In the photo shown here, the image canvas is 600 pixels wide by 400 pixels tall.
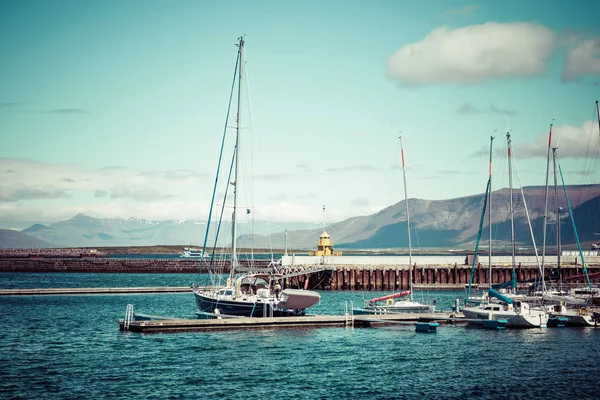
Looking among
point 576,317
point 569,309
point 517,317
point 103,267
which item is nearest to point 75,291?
point 517,317

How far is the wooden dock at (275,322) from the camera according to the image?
164 ft

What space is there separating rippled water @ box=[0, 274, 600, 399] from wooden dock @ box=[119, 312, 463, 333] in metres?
0.94

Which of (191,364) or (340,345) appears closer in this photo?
(191,364)

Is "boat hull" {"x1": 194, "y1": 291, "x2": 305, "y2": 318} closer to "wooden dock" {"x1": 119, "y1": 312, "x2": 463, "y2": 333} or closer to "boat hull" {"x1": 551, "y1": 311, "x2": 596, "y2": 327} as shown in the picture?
"wooden dock" {"x1": 119, "y1": 312, "x2": 463, "y2": 333}

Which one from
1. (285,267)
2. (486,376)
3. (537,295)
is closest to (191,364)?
(486,376)

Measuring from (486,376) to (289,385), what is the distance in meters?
10.6

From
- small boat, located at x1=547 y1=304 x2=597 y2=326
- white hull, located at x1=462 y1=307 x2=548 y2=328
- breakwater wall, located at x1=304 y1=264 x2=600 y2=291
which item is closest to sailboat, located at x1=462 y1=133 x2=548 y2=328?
white hull, located at x1=462 y1=307 x2=548 y2=328

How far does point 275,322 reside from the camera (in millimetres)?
52531

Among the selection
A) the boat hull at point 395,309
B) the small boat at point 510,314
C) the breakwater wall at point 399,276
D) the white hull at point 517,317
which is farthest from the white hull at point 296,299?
the breakwater wall at point 399,276

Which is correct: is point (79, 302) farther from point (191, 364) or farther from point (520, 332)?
point (520, 332)

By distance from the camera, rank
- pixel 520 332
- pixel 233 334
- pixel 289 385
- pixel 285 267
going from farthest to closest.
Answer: pixel 285 267, pixel 520 332, pixel 233 334, pixel 289 385

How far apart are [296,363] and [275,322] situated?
40.7ft

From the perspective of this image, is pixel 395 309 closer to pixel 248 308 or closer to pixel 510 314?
pixel 510 314

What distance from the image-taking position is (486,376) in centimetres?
3744
